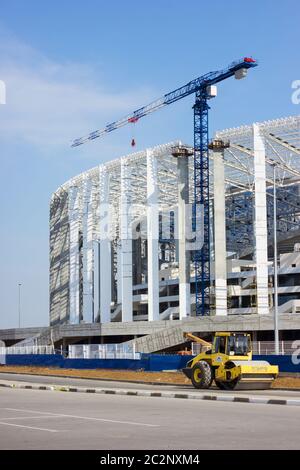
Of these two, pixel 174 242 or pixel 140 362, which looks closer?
pixel 140 362

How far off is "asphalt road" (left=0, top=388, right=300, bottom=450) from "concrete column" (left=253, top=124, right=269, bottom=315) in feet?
167

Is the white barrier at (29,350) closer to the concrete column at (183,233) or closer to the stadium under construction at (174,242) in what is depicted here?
the stadium under construction at (174,242)

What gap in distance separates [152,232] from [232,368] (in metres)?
58.5

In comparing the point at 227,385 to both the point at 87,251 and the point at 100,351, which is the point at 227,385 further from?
the point at 87,251

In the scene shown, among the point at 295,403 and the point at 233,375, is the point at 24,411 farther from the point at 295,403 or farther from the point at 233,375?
Answer: the point at 233,375

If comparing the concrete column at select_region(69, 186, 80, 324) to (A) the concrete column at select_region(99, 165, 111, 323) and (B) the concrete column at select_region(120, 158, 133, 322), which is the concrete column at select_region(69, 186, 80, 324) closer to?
(A) the concrete column at select_region(99, 165, 111, 323)

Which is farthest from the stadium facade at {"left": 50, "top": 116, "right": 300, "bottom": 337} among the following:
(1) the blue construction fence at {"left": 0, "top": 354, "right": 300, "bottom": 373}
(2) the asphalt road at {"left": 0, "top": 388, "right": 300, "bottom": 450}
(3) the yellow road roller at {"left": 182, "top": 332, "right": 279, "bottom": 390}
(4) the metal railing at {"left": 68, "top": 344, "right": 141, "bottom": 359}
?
(2) the asphalt road at {"left": 0, "top": 388, "right": 300, "bottom": 450}

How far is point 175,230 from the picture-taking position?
4478 inches

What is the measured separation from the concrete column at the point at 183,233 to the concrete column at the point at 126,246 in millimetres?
6653

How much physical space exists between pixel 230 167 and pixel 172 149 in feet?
25.8

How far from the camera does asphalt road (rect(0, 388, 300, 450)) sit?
509 inches

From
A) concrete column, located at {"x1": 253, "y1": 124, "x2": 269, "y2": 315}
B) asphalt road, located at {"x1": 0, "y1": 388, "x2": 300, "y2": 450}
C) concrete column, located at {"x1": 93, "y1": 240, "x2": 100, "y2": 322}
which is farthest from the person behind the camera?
concrete column, located at {"x1": 93, "y1": 240, "x2": 100, "y2": 322}

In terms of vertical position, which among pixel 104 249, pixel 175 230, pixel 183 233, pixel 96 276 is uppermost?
pixel 175 230

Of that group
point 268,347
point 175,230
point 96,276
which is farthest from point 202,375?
point 175,230
